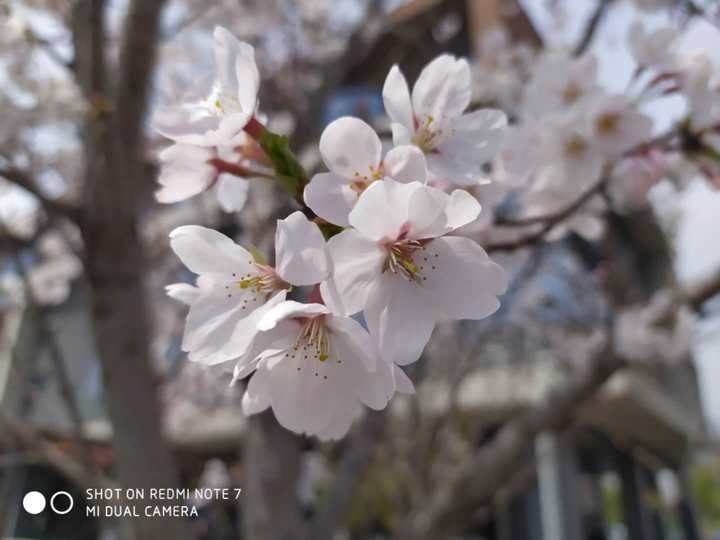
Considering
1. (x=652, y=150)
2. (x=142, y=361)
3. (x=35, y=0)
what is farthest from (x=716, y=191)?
(x=35, y=0)

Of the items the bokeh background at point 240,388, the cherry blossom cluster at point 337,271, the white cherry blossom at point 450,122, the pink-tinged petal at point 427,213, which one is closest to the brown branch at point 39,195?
the bokeh background at point 240,388

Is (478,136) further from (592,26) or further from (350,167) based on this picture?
(592,26)

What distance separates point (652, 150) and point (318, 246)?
2.91ft

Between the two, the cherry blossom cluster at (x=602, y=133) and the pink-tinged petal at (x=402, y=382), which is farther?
the cherry blossom cluster at (x=602, y=133)

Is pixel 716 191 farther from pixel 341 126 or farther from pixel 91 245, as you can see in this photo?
pixel 91 245

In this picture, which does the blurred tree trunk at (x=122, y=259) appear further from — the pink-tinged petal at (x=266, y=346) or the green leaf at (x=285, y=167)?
the pink-tinged petal at (x=266, y=346)

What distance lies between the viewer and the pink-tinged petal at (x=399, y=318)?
60 cm

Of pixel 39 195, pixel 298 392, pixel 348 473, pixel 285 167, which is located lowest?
pixel 348 473

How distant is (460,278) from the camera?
65 centimetres

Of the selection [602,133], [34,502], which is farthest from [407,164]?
[34,502]

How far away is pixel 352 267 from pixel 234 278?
156 millimetres

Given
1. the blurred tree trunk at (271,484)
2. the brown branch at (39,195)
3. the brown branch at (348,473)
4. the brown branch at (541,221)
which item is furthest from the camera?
the brown branch at (348,473)

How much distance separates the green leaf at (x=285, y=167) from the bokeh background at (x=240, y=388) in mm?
263

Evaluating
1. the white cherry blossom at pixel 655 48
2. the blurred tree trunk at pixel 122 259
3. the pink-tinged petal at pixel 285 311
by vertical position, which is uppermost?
the white cherry blossom at pixel 655 48
